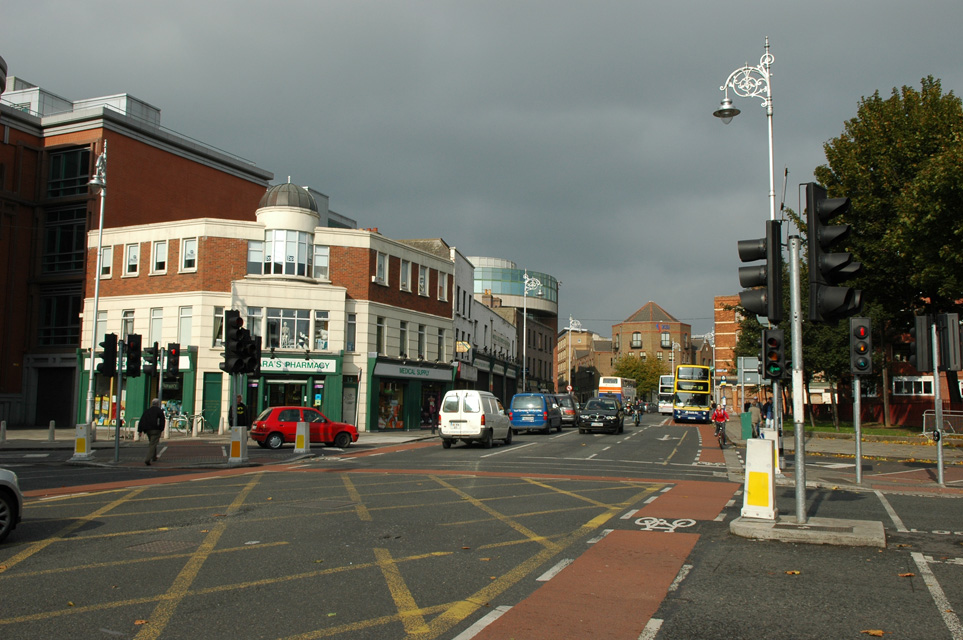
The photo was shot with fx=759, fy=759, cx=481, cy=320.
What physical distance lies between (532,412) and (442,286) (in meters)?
12.6

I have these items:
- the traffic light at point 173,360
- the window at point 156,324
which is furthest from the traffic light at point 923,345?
the window at point 156,324

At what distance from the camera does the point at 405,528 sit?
10203 mm

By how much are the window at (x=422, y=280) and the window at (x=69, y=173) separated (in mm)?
19988

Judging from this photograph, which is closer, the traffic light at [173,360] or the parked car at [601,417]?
the traffic light at [173,360]

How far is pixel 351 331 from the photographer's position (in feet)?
131

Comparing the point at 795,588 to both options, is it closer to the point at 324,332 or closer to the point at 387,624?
the point at 387,624

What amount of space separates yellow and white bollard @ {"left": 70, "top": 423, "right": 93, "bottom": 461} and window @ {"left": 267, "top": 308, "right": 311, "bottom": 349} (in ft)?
54.0

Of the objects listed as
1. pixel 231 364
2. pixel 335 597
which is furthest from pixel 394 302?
pixel 335 597

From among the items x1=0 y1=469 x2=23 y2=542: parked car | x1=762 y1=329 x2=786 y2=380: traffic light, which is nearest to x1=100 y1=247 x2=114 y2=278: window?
x1=0 y1=469 x2=23 y2=542: parked car

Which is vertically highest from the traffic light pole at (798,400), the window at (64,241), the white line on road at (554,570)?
the window at (64,241)

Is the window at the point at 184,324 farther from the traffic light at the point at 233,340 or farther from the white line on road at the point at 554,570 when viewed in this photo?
the white line on road at the point at 554,570

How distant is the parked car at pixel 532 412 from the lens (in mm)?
38344

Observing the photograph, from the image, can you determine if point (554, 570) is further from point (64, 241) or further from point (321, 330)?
point (64, 241)

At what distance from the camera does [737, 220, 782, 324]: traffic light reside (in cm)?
1055
